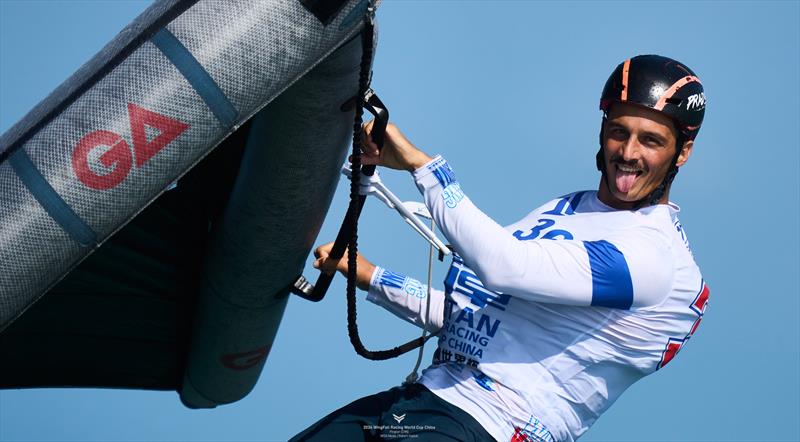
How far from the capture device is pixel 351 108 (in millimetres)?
3117

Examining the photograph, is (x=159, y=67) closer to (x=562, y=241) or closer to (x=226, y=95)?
(x=226, y=95)

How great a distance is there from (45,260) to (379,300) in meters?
1.08

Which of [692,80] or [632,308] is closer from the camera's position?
[632,308]

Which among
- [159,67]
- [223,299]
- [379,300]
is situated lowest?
[223,299]

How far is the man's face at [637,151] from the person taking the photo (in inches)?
118

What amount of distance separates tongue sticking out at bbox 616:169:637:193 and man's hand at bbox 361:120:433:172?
1.97 ft

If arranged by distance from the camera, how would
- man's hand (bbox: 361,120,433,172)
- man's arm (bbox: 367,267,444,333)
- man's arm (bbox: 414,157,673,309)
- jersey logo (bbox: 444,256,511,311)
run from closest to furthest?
man's arm (bbox: 414,157,673,309), man's hand (bbox: 361,120,433,172), jersey logo (bbox: 444,256,511,311), man's arm (bbox: 367,267,444,333)

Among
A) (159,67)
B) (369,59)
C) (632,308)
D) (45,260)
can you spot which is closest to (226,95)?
(159,67)

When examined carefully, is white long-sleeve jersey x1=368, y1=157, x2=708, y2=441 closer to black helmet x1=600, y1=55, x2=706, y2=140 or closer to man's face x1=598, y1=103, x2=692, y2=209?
man's face x1=598, y1=103, x2=692, y2=209

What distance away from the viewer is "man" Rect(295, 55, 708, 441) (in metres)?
2.73

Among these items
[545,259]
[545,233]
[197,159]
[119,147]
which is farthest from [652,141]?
[119,147]

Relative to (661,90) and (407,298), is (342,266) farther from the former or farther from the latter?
(661,90)

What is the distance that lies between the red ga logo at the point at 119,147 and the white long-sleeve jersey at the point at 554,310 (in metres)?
0.69

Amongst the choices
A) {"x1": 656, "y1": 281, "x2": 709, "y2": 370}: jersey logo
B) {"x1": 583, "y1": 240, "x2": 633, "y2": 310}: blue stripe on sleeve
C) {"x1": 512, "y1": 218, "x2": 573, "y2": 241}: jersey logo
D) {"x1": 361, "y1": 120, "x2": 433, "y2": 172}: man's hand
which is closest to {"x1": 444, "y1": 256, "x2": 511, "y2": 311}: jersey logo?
{"x1": 512, "y1": 218, "x2": 573, "y2": 241}: jersey logo
